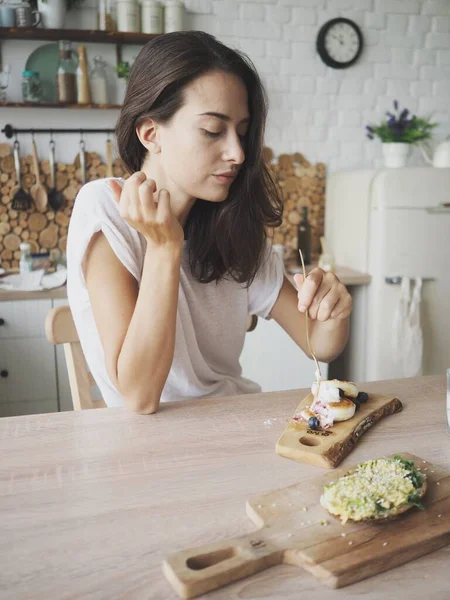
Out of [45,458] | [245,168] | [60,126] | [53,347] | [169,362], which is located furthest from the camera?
[60,126]

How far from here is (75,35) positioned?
2896mm

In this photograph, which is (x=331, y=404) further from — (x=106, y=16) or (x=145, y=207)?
(x=106, y=16)

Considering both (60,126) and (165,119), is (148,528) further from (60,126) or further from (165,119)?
(60,126)

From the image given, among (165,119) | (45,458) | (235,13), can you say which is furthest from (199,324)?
(235,13)

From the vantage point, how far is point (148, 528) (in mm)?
780

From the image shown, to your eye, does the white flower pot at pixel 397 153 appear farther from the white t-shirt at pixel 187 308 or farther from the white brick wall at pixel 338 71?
the white t-shirt at pixel 187 308

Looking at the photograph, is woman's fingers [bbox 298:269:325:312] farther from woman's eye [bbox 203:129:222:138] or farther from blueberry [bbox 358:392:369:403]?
woman's eye [bbox 203:129:222:138]

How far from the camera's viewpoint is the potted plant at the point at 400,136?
3084mm

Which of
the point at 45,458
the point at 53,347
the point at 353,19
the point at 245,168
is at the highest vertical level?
the point at 353,19

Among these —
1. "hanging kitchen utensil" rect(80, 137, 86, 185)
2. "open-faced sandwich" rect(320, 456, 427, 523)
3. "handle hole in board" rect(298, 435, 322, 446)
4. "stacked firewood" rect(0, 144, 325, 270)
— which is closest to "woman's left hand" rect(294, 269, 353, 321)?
"handle hole in board" rect(298, 435, 322, 446)

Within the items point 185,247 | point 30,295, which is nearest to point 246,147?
point 185,247

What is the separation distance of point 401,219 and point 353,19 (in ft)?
4.08

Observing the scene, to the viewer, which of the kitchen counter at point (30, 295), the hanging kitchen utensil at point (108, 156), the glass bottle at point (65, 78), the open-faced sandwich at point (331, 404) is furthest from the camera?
the hanging kitchen utensil at point (108, 156)

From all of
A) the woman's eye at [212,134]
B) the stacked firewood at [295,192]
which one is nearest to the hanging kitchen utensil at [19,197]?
the stacked firewood at [295,192]
